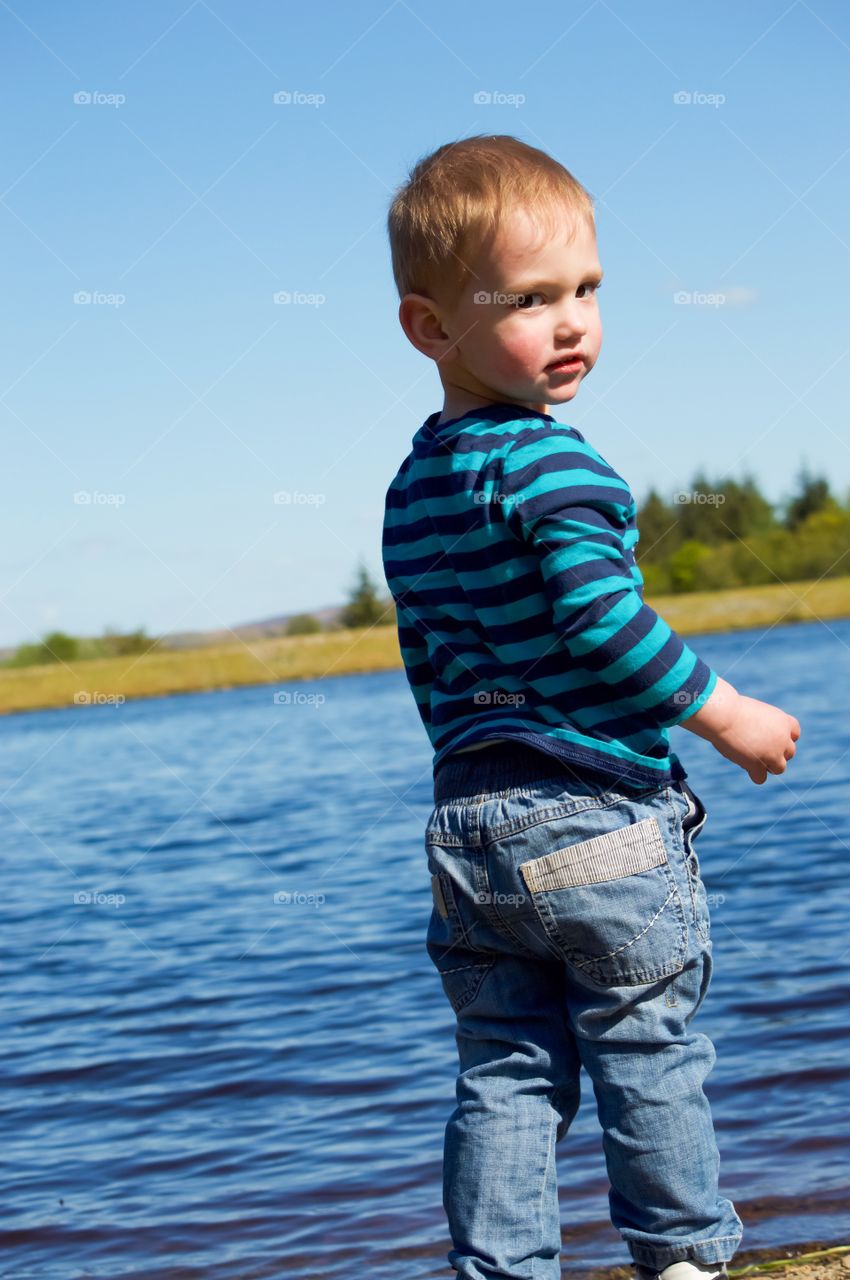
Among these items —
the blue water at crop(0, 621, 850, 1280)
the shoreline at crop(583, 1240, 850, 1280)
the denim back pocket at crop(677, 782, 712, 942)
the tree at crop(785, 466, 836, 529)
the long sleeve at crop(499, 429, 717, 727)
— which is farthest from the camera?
the tree at crop(785, 466, 836, 529)

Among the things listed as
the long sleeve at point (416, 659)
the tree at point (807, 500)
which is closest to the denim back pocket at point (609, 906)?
the long sleeve at point (416, 659)

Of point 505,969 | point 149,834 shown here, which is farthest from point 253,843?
point 505,969

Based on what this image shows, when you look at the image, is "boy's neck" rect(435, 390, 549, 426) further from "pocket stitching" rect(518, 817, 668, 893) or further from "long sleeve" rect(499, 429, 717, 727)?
"pocket stitching" rect(518, 817, 668, 893)

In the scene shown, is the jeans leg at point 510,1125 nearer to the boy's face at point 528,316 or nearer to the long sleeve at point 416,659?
the long sleeve at point 416,659

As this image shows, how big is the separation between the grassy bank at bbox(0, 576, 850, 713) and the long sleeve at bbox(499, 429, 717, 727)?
42725 mm

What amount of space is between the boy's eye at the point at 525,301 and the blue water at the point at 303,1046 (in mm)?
2008

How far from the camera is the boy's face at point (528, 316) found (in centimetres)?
182

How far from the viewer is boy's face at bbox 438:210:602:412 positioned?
1.82m

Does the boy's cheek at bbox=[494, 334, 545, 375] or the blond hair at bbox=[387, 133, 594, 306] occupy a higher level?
the blond hair at bbox=[387, 133, 594, 306]

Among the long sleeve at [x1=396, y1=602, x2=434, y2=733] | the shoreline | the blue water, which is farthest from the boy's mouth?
the blue water

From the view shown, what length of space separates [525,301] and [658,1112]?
1075mm

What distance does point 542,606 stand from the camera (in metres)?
1.75

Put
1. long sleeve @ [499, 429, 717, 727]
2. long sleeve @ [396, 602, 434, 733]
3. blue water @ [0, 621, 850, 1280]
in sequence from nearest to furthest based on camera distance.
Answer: long sleeve @ [499, 429, 717, 727]
long sleeve @ [396, 602, 434, 733]
blue water @ [0, 621, 850, 1280]

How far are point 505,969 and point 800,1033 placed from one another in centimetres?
267
